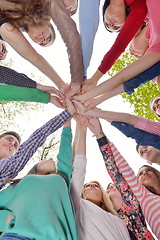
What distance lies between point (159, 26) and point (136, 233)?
137 centimetres

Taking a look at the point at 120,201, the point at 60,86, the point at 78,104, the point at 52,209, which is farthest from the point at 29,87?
the point at 120,201

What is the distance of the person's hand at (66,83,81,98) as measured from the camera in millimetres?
2059

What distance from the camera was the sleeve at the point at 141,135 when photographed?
2037 millimetres

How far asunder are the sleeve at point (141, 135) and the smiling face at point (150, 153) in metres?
0.22

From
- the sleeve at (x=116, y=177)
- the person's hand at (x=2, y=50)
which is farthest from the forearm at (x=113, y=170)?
the person's hand at (x=2, y=50)

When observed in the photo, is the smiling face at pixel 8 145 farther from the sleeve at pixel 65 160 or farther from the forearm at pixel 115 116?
the forearm at pixel 115 116

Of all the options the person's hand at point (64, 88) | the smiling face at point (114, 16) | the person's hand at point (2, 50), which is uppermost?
the person's hand at point (2, 50)

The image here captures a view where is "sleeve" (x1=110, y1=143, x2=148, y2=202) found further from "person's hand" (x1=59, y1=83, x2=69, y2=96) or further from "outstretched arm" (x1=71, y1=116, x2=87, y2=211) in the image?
"person's hand" (x1=59, y1=83, x2=69, y2=96)

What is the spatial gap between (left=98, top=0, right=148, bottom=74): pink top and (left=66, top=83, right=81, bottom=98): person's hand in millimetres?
286

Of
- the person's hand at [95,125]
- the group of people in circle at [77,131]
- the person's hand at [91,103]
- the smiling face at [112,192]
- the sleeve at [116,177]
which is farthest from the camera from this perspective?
the smiling face at [112,192]

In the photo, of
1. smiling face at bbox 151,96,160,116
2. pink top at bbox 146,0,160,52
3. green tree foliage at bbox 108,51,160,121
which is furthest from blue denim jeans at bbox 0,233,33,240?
green tree foliage at bbox 108,51,160,121

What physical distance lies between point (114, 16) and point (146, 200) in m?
1.25

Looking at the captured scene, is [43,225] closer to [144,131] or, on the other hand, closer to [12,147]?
[12,147]

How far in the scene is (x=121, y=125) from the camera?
2.09 metres
